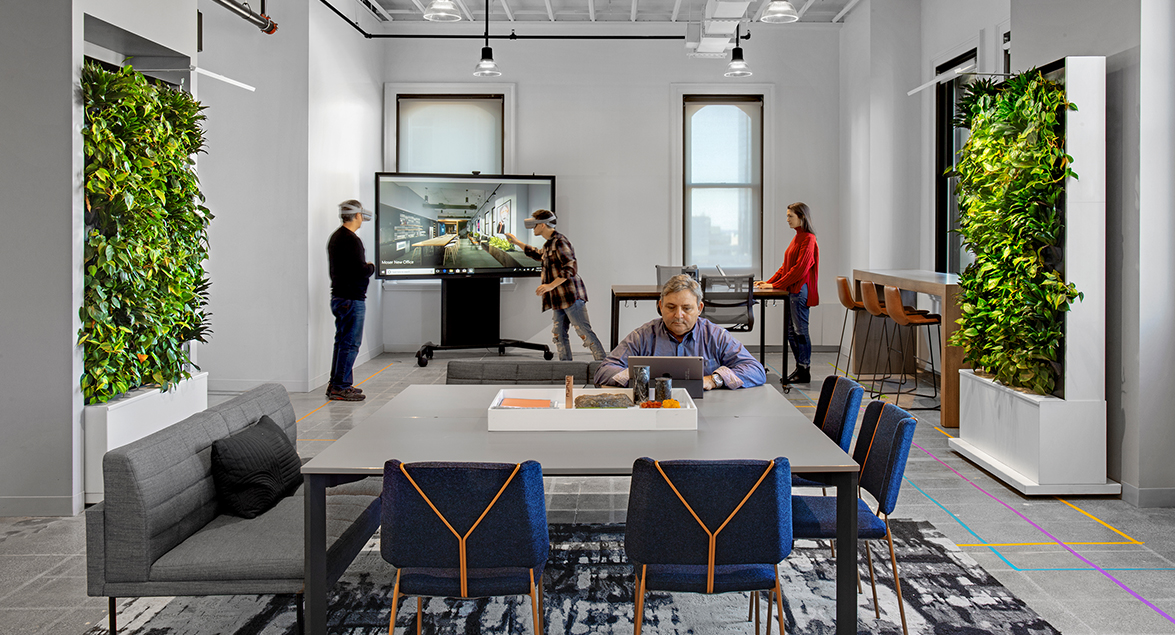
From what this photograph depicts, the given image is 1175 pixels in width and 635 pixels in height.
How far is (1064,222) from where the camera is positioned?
181 inches

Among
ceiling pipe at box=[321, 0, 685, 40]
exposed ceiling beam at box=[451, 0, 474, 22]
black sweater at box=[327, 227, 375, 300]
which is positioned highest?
exposed ceiling beam at box=[451, 0, 474, 22]

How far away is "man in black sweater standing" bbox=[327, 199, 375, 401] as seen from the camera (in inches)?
286

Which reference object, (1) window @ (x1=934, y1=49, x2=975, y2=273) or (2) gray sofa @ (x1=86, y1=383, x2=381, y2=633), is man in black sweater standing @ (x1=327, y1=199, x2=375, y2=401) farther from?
(1) window @ (x1=934, y1=49, x2=975, y2=273)

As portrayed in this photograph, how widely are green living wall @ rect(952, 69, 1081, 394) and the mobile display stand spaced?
5.75 meters

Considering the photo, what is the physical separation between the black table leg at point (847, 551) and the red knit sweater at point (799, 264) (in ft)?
18.3

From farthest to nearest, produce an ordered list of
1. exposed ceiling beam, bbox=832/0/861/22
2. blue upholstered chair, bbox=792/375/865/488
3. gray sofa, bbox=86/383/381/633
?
exposed ceiling beam, bbox=832/0/861/22, blue upholstered chair, bbox=792/375/865/488, gray sofa, bbox=86/383/381/633

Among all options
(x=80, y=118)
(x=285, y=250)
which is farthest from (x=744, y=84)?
(x=80, y=118)

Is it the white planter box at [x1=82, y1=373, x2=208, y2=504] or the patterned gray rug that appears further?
the white planter box at [x1=82, y1=373, x2=208, y2=504]

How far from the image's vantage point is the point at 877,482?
3020 mm

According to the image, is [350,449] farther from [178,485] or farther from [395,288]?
[395,288]

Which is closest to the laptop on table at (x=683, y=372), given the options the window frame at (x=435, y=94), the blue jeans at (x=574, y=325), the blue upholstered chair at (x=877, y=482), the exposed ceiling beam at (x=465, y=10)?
the blue upholstered chair at (x=877, y=482)

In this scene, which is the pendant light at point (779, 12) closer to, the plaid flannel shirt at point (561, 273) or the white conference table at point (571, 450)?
the plaid flannel shirt at point (561, 273)

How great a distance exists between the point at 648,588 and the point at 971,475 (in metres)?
3.35

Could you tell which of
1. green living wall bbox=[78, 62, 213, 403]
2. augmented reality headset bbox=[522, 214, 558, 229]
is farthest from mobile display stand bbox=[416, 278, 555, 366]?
green living wall bbox=[78, 62, 213, 403]
